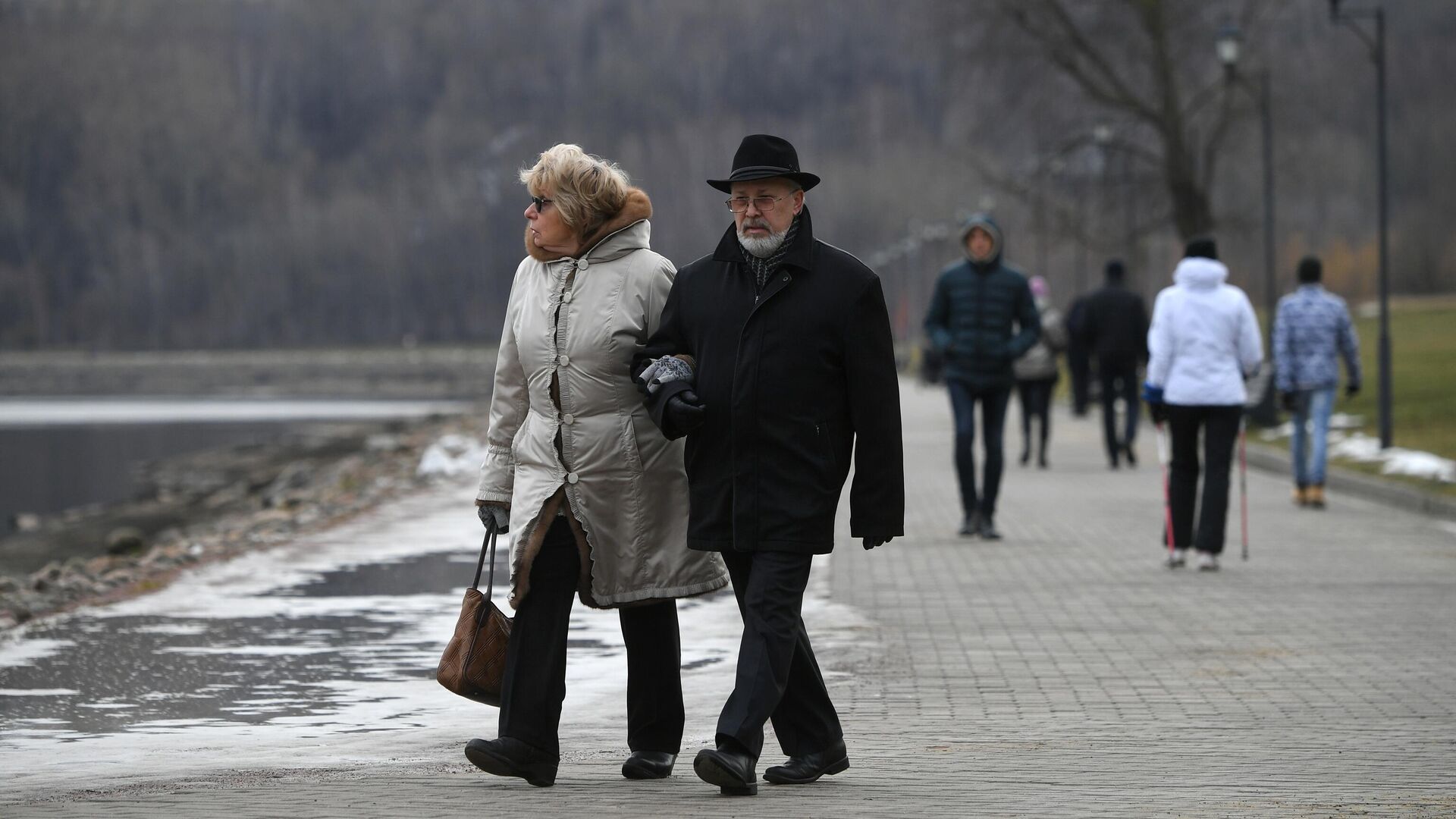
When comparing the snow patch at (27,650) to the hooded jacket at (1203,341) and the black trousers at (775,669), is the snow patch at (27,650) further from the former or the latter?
the hooded jacket at (1203,341)

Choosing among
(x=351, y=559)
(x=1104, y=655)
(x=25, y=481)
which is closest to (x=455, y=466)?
(x=351, y=559)

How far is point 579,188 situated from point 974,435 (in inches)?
299

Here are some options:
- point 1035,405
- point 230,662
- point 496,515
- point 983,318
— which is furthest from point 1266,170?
point 496,515

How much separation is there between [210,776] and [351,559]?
21.8ft

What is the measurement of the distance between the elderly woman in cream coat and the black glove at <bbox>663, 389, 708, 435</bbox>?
0.26 m

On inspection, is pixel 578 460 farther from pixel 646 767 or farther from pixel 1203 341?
pixel 1203 341

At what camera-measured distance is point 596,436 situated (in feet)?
18.7

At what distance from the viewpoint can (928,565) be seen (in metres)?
11.7

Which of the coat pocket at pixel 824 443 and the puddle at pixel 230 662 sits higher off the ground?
the coat pocket at pixel 824 443

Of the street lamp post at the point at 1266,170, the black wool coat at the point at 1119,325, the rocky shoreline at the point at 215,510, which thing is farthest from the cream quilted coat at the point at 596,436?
the street lamp post at the point at 1266,170

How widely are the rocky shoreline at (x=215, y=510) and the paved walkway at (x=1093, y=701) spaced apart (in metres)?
4.48

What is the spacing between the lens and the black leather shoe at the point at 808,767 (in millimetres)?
5605

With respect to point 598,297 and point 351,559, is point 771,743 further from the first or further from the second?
point 351,559

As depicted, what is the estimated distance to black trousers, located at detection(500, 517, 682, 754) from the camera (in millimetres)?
5691
